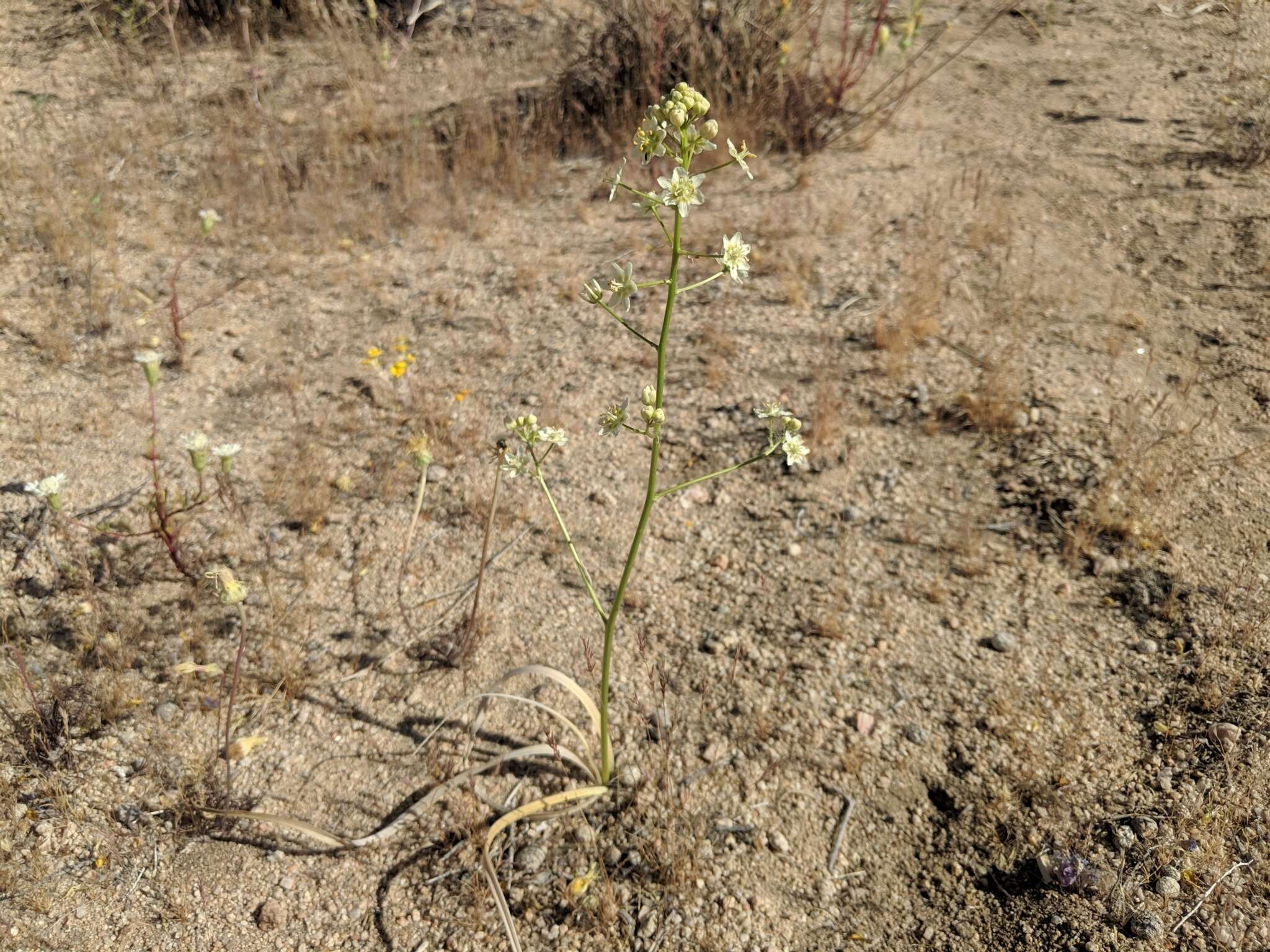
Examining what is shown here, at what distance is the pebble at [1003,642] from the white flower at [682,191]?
5.30 feet

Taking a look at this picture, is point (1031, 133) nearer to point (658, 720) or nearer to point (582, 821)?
point (658, 720)

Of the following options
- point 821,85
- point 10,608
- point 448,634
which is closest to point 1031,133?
point 821,85

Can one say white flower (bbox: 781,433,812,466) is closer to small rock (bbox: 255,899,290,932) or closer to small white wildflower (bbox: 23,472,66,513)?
small rock (bbox: 255,899,290,932)

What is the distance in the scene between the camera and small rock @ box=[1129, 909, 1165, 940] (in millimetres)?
1926

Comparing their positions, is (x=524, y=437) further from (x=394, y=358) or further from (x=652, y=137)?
(x=394, y=358)

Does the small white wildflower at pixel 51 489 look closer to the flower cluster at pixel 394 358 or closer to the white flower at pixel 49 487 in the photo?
the white flower at pixel 49 487

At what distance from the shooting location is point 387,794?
233 cm

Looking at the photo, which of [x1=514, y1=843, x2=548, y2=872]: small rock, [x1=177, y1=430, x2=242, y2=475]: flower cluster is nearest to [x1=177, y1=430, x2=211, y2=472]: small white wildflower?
[x1=177, y1=430, x2=242, y2=475]: flower cluster

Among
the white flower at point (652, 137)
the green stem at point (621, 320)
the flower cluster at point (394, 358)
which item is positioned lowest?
the flower cluster at point (394, 358)

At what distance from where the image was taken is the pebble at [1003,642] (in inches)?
102

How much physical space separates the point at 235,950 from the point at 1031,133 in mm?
5119

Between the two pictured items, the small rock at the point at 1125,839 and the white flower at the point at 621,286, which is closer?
the white flower at the point at 621,286

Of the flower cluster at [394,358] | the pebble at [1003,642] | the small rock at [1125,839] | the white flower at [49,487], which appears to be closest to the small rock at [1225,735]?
the small rock at [1125,839]

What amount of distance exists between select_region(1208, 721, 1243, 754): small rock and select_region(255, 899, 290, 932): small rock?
229 cm
